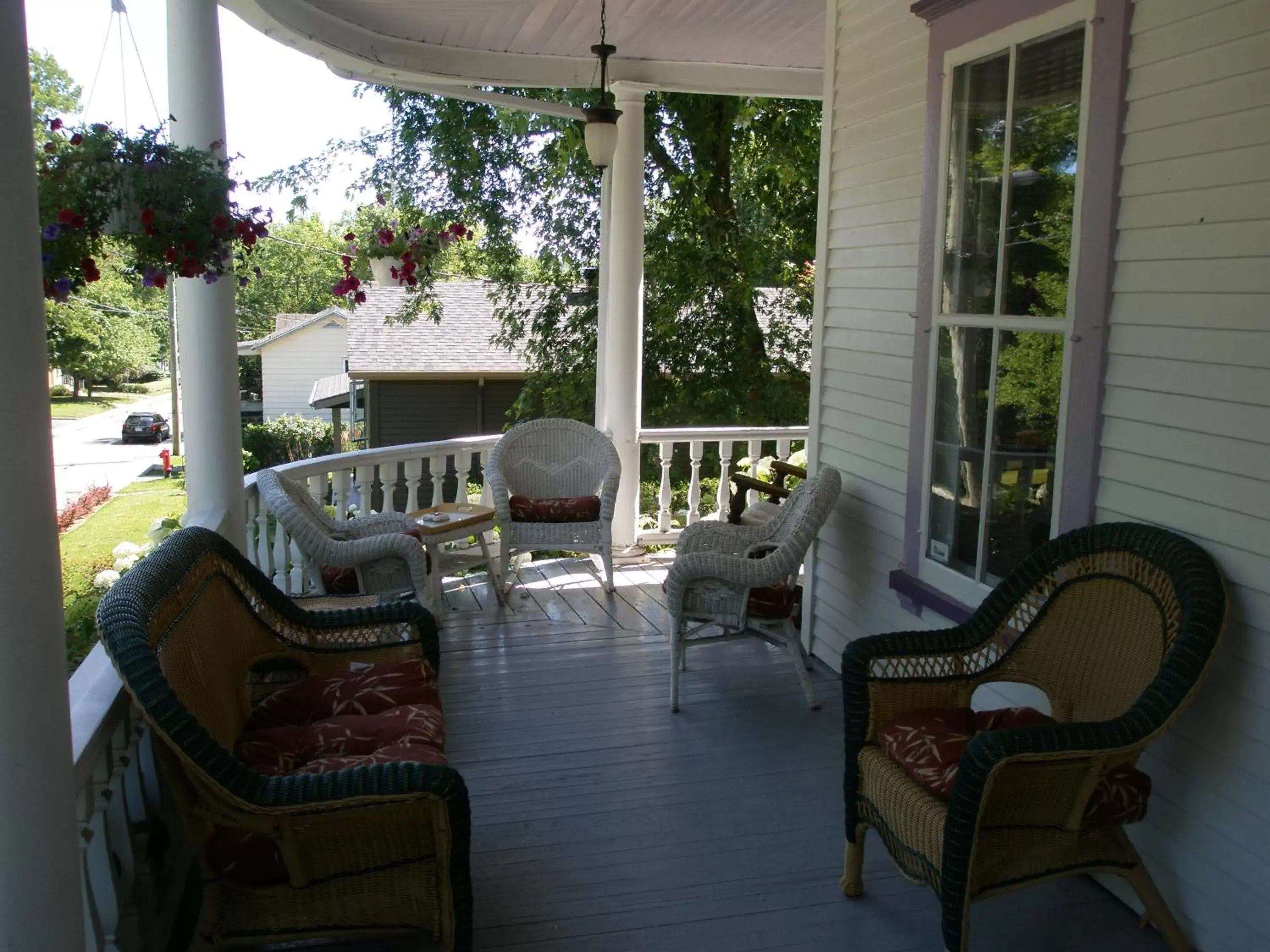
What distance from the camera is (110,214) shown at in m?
2.07

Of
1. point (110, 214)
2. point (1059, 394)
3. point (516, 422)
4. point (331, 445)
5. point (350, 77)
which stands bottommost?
point (331, 445)

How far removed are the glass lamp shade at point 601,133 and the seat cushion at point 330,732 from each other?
3.27 metres

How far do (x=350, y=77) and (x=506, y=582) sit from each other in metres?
2.87

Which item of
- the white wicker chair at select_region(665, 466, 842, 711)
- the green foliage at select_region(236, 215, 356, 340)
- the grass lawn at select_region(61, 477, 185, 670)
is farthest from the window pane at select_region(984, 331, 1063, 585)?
the green foliage at select_region(236, 215, 356, 340)

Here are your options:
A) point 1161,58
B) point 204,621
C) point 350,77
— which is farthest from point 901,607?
point 350,77

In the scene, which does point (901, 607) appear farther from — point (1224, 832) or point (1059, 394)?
point (1224, 832)

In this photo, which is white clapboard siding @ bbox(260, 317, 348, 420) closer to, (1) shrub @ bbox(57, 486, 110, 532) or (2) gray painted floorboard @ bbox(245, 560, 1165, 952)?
(1) shrub @ bbox(57, 486, 110, 532)

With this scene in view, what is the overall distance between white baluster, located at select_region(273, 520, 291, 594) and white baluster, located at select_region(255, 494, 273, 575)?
0.08 meters

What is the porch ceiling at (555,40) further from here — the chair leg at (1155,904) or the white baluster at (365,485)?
the chair leg at (1155,904)

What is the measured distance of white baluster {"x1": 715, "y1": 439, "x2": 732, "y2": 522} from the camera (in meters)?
6.57

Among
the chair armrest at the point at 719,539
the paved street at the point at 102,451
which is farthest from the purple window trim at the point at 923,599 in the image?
the paved street at the point at 102,451

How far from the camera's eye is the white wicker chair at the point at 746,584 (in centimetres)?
396

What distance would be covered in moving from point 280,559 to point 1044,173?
3.68 metres

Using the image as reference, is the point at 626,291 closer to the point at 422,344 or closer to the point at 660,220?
the point at 660,220
